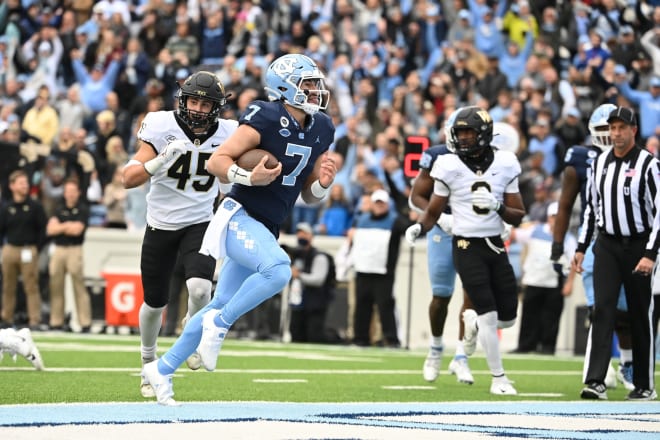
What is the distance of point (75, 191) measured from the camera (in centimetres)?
1772

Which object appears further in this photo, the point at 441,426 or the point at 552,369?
the point at 552,369

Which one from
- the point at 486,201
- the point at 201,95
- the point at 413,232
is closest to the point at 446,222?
the point at 413,232

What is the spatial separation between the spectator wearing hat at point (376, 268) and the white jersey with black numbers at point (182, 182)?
27.3ft

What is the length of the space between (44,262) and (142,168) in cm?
1116

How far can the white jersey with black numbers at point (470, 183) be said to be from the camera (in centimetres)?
992

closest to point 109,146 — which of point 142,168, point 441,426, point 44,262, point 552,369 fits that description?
point 44,262

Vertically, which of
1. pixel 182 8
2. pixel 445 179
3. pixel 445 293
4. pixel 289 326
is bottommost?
pixel 289 326

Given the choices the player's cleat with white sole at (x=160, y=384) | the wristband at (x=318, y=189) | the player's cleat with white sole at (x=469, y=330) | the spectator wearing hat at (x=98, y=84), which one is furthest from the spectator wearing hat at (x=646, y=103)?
the player's cleat with white sole at (x=160, y=384)

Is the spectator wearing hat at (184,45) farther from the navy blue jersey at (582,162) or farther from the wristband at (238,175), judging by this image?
the wristband at (238,175)

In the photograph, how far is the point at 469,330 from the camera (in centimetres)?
1068

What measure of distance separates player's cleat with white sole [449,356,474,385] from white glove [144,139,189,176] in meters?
3.53

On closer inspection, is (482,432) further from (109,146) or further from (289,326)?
(109,146)

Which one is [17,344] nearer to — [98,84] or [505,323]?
[505,323]

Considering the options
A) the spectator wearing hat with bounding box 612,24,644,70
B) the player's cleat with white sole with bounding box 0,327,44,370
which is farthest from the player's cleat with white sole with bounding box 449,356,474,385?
the spectator wearing hat with bounding box 612,24,644,70
